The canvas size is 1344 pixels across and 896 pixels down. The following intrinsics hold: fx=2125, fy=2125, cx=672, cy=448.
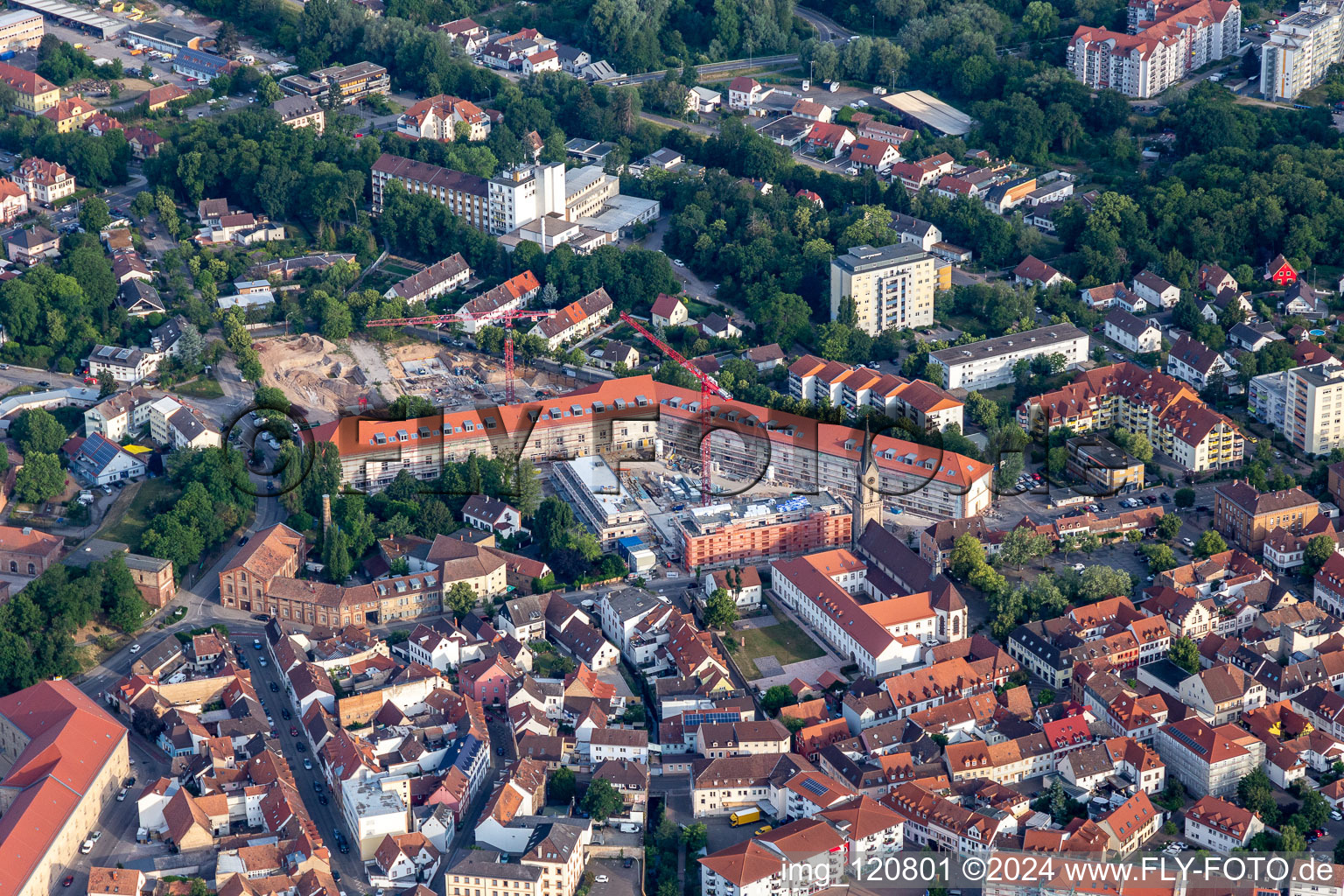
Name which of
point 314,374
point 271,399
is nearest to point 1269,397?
point 314,374

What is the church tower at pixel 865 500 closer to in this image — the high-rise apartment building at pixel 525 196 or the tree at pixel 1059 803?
the tree at pixel 1059 803

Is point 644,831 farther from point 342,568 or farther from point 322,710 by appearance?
point 342,568

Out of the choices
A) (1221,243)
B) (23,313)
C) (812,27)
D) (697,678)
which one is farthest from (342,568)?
(812,27)

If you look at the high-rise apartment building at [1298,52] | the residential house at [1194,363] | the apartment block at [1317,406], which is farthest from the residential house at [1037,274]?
the high-rise apartment building at [1298,52]

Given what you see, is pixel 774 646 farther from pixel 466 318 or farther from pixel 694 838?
pixel 466 318

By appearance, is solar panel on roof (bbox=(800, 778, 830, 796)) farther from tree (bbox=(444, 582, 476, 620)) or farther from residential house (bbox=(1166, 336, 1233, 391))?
residential house (bbox=(1166, 336, 1233, 391))
